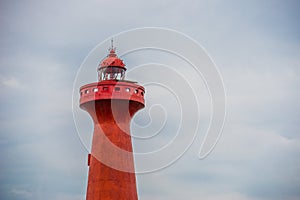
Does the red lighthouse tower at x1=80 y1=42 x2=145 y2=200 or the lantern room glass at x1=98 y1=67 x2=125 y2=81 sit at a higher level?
the lantern room glass at x1=98 y1=67 x2=125 y2=81

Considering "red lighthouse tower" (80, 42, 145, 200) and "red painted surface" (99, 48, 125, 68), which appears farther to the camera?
"red painted surface" (99, 48, 125, 68)

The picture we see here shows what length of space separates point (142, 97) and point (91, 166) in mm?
3851

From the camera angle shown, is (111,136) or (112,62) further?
(112,62)

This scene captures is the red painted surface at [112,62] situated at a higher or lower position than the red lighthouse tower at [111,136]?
higher

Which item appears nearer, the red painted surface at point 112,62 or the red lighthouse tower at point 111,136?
the red lighthouse tower at point 111,136

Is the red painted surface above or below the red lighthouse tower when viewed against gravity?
above

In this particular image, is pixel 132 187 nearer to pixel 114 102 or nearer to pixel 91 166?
pixel 91 166

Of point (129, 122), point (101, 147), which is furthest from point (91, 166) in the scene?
point (129, 122)

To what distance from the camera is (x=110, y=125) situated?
21578mm

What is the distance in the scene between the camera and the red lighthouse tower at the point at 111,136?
21.1 metres

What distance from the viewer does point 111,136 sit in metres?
21.5

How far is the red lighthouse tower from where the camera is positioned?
2109 centimetres

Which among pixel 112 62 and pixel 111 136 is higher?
pixel 112 62

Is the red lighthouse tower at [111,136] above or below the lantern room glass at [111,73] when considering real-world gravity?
below
